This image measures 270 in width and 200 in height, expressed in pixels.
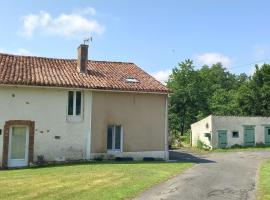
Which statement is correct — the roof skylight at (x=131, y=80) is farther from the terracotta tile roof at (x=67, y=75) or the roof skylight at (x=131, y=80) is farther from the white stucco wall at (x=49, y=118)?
the white stucco wall at (x=49, y=118)

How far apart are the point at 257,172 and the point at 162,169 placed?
189 inches

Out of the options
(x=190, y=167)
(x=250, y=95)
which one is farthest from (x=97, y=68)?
(x=250, y=95)

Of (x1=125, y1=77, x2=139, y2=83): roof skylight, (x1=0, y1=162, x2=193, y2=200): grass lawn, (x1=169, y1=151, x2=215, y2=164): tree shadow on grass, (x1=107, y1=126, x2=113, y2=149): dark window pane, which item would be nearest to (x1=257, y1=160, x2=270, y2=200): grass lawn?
(x1=0, y1=162, x2=193, y2=200): grass lawn

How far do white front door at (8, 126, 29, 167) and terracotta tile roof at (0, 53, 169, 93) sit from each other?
287 centimetres

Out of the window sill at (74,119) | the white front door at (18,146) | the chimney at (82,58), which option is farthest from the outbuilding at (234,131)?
the white front door at (18,146)

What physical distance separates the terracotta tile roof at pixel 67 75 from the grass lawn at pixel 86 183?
6368mm

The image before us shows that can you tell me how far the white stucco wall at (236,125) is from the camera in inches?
1399

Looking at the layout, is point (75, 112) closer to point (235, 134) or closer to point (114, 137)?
point (114, 137)

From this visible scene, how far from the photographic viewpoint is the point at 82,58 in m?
26.8

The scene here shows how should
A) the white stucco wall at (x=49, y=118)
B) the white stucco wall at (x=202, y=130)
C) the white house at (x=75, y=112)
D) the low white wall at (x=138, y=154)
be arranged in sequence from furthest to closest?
1. the white stucco wall at (x=202, y=130)
2. the low white wall at (x=138, y=154)
3. the white house at (x=75, y=112)
4. the white stucco wall at (x=49, y=118)

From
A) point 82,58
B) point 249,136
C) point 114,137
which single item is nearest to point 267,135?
point 249,136

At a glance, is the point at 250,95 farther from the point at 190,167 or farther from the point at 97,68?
the point at 190,167

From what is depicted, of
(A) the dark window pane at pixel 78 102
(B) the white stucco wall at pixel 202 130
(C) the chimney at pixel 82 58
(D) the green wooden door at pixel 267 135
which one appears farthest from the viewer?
(D) the green wooden door at pixel 267 135

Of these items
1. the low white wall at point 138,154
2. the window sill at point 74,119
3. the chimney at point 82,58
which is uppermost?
the chimney at point 82,58
